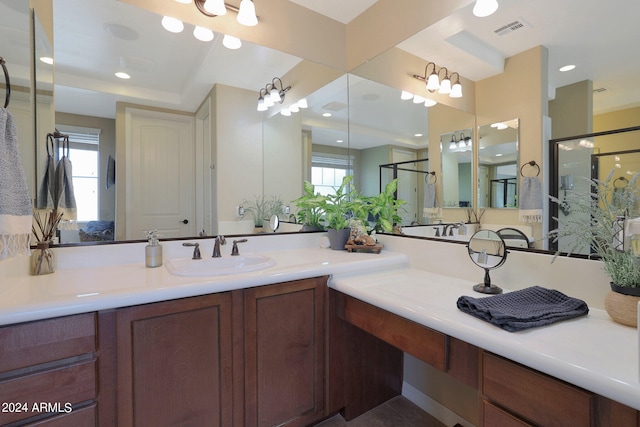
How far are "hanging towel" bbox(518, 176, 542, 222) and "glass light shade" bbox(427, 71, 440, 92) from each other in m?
0.75

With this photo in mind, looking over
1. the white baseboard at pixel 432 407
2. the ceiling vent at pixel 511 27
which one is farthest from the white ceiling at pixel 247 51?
the white baseboard at pixel 432 407

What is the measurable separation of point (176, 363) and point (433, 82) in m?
1.91

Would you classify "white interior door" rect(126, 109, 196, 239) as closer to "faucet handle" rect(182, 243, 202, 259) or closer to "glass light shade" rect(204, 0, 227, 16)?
"faucet handle" rect(182, 243, 202, 259)

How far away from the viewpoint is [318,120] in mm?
2236

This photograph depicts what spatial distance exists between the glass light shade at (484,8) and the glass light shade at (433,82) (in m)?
0.33

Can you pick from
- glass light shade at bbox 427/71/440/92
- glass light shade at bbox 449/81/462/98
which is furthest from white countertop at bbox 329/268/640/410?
glass light shade at bbox 427/71/440/92

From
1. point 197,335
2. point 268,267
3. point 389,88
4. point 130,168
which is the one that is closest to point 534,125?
point 389,88

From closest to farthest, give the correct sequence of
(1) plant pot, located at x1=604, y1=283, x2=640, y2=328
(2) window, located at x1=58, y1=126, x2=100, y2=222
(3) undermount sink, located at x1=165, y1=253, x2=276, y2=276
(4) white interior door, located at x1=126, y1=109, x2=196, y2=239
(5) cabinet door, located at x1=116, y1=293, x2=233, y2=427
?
(1) plant pot, located at x1=604, y1=283, x2=640, y2=328
(5) cabinet door, located at x1=116, y1=293, x2=233, y2=427
(3) undermount sink, located at x1=165, y1=253, x2=276, y2=276
(2) window, located at x1=58, y1=126, x2=100, y2=222
(4) white interior door, located at x1=126, y1=109, x2=196, y2=239

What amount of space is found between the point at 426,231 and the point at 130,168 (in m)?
1.68

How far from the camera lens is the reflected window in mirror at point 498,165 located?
1.34 meters

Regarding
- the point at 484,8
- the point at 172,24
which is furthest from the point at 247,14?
the point at 484,8

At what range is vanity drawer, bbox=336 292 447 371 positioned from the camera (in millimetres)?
1031

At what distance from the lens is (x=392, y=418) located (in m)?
1.73

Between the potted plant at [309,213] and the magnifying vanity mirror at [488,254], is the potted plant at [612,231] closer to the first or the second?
the magnifying vanity mirror at [488,254]
